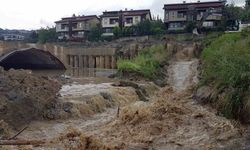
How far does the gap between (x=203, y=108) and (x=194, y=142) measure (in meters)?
5.47

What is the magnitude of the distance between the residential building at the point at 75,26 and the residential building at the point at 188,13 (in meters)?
17.1

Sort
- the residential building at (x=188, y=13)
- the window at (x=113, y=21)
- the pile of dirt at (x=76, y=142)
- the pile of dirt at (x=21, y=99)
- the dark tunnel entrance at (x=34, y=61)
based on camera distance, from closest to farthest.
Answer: the pile of dirt at (x=76, y=142)
the pile of dirt at (x=21, y=99)
the dark tunnel entrance at (x=34, y=61)
the residential building at (x=188, y=13)
the window at (x=113, y=21)

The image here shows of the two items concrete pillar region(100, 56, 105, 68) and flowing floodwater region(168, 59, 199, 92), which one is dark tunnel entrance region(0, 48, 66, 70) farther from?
flowing floodwater region(168, 59, 199, 92)

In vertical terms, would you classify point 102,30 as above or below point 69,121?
above

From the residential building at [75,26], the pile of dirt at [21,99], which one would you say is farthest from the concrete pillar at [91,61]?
the pile of dirt at [21,99]

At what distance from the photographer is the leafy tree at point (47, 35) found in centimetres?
7419

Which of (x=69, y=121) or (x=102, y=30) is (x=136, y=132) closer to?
(x=69, y=121)

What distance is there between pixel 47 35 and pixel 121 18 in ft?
48.5

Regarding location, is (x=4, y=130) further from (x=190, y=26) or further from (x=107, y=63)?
(x=190, y=26)

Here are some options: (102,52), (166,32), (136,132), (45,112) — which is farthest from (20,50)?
(136,132)

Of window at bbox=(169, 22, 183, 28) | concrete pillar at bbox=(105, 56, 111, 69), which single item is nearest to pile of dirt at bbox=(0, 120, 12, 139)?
concrete pillar at bbox=(105, 56, 111, 69)

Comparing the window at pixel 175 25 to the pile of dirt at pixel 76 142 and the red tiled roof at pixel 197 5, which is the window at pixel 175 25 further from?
the pile of dirt at pixel 76 142

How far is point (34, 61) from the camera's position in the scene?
56281 mm

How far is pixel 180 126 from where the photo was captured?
1415 cm
